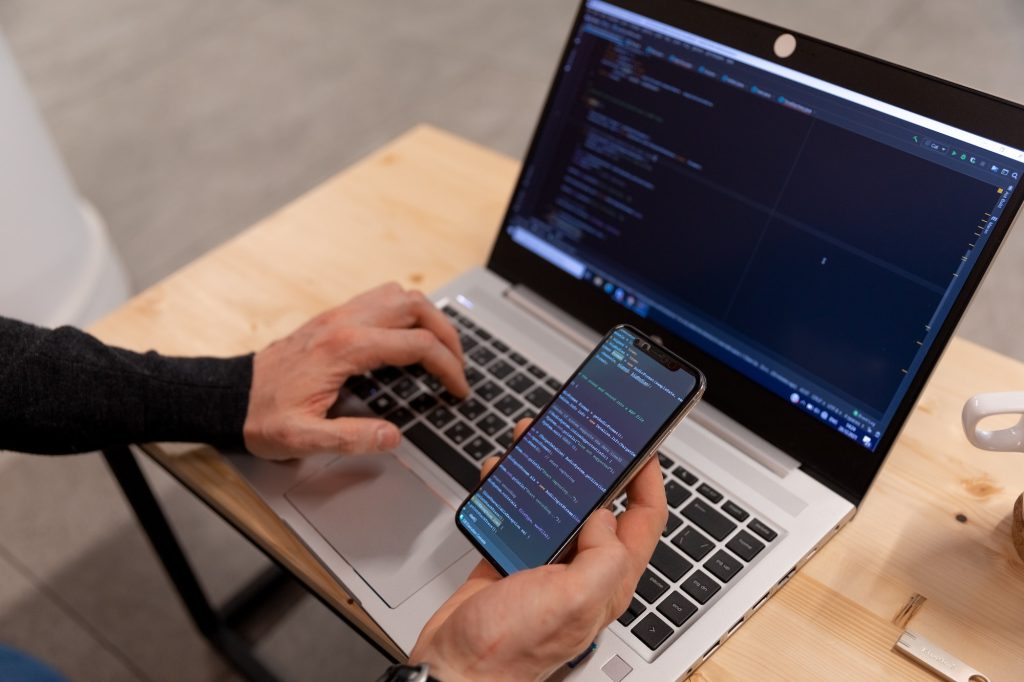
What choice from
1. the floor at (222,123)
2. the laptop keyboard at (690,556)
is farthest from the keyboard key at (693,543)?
the floor at (222,123)

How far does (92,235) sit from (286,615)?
951 millimetres

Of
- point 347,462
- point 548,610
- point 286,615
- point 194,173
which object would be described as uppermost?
point 548,610

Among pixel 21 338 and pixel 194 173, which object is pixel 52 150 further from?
pixel 21 338

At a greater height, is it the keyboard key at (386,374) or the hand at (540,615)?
the hand at (540,615)

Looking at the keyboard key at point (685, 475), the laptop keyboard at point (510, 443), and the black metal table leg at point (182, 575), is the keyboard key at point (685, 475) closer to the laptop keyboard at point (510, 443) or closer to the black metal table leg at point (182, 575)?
the laptop keyboard at point (510, 443)

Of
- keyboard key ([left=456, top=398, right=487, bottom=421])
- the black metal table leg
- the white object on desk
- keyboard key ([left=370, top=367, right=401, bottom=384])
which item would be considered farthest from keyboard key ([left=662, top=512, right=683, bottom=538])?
the white object on desk

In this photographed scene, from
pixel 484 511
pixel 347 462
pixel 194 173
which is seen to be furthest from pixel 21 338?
pixel 194 173

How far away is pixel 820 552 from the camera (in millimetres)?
724

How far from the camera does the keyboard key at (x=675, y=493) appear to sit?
0.72 m

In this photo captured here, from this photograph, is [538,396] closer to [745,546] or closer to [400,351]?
[400,351]

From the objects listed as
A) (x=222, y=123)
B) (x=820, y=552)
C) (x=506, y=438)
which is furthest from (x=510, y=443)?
(x=222, y=123)

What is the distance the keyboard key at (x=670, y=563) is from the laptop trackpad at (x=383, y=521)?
0.51 ft

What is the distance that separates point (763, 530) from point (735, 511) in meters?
0.03

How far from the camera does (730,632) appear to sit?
0.65 meters
